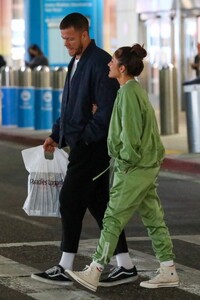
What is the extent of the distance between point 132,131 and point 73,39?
36.1 inches

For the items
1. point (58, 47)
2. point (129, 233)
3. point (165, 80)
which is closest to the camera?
point (129, 233)

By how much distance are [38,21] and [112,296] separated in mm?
21935

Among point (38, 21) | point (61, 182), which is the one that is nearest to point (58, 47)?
point (38, 21)

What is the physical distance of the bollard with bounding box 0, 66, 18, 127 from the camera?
2362 centimetres

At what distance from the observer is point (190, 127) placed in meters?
17.3

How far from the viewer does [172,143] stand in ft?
63.4

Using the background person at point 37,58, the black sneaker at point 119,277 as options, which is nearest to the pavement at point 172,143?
the background person at point 37,58

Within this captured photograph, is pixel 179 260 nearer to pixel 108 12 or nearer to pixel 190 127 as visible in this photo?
pixel 190 127

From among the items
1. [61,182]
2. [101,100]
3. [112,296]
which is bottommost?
[112,296]

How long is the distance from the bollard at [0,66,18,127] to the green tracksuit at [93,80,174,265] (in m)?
16.1

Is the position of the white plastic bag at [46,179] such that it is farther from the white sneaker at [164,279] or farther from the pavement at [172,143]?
the pavement at [172,143]

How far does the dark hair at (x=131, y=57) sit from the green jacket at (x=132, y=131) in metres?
0.10

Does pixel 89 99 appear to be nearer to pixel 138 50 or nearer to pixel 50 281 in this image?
pixel 138 50

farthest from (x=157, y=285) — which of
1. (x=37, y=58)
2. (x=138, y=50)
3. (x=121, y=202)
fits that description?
(x=37, y=58)
